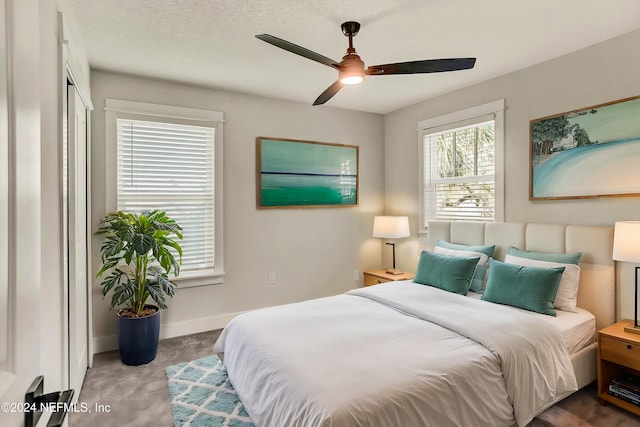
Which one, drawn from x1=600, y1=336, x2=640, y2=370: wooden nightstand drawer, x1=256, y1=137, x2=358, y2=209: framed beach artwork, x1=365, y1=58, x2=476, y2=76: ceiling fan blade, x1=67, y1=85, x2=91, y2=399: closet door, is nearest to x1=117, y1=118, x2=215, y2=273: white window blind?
x1=67, y1=85, x2=91, y2=399: closet door

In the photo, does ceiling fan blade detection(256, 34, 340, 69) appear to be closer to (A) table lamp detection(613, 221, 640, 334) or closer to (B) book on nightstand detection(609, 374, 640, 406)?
(A) table lamp detection(613, 221, 640, 334)

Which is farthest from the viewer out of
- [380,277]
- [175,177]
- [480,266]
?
[380,277]

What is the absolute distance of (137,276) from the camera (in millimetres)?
3203

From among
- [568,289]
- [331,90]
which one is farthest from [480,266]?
[331,90]

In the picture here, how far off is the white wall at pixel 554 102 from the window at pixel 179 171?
8.15ft

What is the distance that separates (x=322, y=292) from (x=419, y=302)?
1993mm

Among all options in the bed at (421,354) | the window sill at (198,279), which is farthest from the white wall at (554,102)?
the window sill at (198,279)

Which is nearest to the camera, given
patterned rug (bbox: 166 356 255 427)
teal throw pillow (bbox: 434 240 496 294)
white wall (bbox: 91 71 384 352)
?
patterned rug (bbox: 166 356 255 427)

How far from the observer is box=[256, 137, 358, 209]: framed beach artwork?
4207 mm

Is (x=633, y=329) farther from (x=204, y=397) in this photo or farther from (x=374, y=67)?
(x=204, y=397)

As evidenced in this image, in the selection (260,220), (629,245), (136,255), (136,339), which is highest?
(260,220)

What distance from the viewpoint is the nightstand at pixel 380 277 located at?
13.9 ft

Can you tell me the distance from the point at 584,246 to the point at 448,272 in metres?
1.06

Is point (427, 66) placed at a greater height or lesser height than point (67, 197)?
greater
